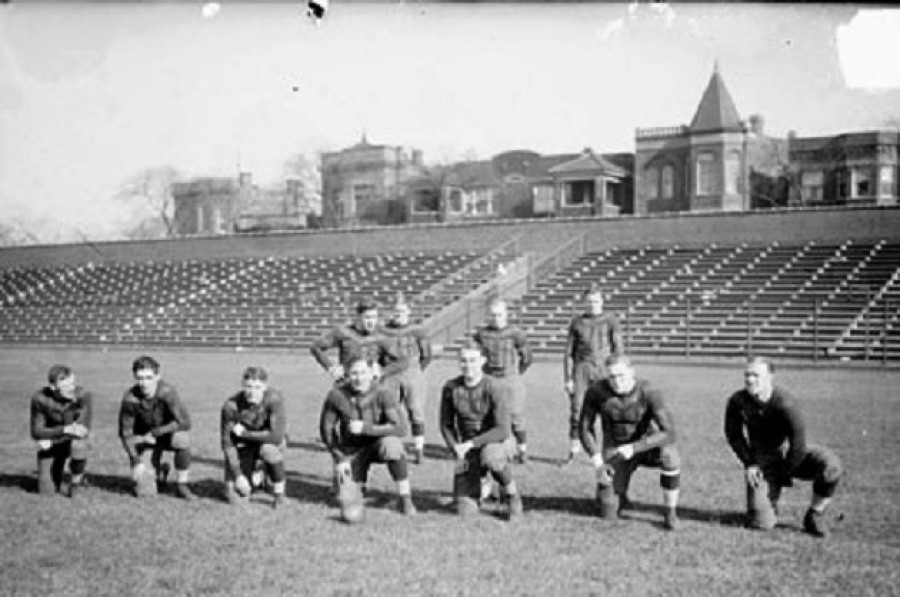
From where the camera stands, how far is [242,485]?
7758 millimetres

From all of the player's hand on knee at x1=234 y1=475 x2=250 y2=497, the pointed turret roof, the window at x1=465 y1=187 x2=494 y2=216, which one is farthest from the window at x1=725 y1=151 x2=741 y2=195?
the player's hand on knee at x1=234 y1=475 x2=250 y2=497

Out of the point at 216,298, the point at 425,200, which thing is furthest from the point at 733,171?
the point at 216,298

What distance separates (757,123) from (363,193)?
1089 inches

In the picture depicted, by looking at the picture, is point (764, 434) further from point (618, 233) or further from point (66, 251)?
point (66, 251)

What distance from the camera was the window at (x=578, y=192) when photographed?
52.1 metres

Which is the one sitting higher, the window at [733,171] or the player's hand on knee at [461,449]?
the window at [733,171]

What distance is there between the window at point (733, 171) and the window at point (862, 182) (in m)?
5.97

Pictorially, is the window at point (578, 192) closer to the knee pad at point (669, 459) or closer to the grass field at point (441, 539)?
the grass field at point (441, 539)

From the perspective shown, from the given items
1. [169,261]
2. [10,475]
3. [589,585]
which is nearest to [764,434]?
[589,585]

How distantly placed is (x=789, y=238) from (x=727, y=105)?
2021 centimetres

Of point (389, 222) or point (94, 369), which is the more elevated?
point (389, 222)

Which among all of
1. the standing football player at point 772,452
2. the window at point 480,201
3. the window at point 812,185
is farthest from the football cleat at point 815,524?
the window at point 480,201

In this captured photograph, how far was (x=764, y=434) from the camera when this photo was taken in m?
7.15

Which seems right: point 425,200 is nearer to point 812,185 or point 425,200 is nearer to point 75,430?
point 812,185
